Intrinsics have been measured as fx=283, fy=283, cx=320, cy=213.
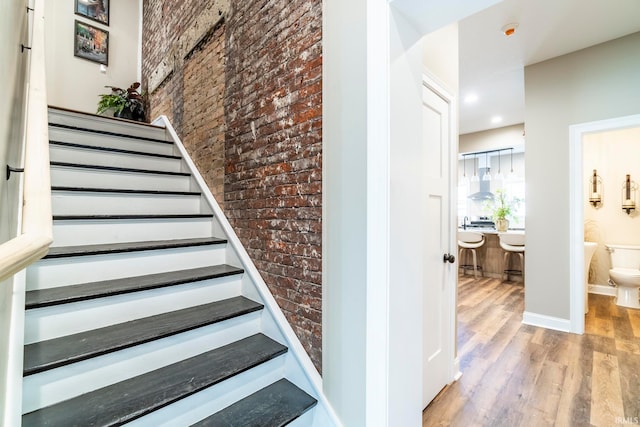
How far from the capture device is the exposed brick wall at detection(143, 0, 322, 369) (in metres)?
1.57

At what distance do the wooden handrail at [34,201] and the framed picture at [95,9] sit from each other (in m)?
4.57

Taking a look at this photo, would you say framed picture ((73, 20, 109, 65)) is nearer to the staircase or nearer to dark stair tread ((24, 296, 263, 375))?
the staircase

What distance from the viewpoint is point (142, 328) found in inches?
58.8

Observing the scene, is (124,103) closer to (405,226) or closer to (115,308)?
(115,308)

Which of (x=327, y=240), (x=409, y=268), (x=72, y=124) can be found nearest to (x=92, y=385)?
(x=327, y=240)

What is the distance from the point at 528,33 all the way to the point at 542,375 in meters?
3.15

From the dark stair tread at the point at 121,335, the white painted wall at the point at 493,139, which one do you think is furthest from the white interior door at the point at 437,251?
the white painted wall at the point at 493,139

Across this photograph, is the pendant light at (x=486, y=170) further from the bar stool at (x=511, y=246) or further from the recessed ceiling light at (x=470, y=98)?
the recessed ceiling light at (x=470, y=98)

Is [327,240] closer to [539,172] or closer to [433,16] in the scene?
[433,16]

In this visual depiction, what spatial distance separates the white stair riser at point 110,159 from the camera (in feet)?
7.39

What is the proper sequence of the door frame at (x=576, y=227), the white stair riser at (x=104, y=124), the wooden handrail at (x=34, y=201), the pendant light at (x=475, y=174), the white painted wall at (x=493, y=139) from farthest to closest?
the pendant light at (x=475, y=174), the white painted wall at (x=493, y=139), the door frame at (x=576, y=227), the white stair riser at (x=104, y=124), the wooden handrail at (x=34, y=201)

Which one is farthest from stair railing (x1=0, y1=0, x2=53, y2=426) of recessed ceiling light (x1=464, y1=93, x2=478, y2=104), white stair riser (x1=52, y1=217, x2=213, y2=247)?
recessed ceiling light (x1=464, y1=93, x2=478, y2=104)

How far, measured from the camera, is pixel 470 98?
4.50 meters

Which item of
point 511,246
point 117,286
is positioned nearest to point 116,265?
point 117,286
